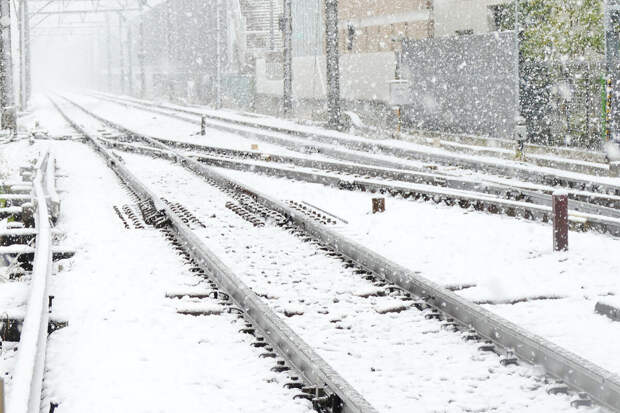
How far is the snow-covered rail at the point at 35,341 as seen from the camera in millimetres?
4312

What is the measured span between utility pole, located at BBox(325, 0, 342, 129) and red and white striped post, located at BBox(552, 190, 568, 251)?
717 inches

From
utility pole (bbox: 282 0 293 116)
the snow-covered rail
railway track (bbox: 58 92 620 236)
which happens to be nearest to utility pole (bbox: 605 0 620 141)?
railway track (bbox: 58 92 620 236)

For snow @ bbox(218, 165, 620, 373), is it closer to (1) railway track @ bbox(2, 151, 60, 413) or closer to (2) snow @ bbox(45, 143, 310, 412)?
(2) snow @ bbox(45, 143, 310, 412)

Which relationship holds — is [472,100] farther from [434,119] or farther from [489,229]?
[489,229]

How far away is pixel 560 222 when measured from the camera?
28.6ft

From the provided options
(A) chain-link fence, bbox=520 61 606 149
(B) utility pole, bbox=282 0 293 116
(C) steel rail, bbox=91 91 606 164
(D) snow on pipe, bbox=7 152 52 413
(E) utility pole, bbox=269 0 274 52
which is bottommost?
(D) snow on pipe, bbox=7 152 52 413

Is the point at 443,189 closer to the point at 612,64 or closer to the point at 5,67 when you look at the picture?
the point at 612,64

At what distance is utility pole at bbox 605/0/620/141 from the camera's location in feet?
51.8

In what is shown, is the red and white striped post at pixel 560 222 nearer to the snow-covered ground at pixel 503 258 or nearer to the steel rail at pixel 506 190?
the snow-covered ground at pixel 503 258

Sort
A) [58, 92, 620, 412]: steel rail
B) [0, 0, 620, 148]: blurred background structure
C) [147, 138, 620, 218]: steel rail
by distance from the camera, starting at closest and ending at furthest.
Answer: [58, 92, 620, 412]: steel rail, [147, 138, 620, 218]: steel rail, [0, 0, 620, 148]: blurred background structure

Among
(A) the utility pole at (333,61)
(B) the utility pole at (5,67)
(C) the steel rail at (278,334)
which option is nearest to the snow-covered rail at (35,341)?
(C) the steel rail at (278,334)

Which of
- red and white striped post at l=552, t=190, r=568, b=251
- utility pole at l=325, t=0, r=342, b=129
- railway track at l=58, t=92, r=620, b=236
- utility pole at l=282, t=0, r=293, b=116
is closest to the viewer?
red and white striped post at l=552, t=190, r=568, b=251

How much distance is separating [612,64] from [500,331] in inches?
Result: 459

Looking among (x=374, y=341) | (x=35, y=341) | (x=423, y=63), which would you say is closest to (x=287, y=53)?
(x=423, y=63)
